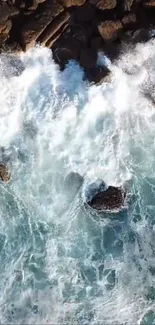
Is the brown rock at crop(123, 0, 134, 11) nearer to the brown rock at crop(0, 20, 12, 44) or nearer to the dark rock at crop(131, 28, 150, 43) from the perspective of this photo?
the dark rock at crop(131, 28, 150, 43)

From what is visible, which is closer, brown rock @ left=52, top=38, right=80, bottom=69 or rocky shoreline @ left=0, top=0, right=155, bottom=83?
rocky shoreline @ left=0, top=0, right=155, bottom=83

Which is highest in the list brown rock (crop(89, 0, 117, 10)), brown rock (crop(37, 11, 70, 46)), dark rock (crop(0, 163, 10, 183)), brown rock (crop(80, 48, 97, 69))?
brown rock (crop(89, 0, 117, 10))

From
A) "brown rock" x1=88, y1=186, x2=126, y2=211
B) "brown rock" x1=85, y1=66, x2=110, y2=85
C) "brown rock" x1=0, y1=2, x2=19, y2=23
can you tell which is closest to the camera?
"brown rock" x1=0, y1=2, x2=19, y2=23

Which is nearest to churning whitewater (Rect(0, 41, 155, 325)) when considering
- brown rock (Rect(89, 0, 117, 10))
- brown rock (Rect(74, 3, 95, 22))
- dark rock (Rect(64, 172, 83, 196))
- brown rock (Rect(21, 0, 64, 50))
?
dark rock (Rect(64, 172, 83, 196))

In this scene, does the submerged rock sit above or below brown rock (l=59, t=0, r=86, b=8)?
below

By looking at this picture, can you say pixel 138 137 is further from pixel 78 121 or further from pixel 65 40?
pixel 65 40

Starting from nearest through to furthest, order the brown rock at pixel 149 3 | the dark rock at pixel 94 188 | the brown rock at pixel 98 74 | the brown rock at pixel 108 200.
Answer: the brown rock at pixel 149 3 < the brown rock at pixel 98 74 < the brown rock at pixel 108 200 < the dark rock at pixel 94 188

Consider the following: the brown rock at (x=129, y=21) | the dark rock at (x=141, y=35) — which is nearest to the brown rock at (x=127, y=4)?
the brown rock at (x=129, y=21)

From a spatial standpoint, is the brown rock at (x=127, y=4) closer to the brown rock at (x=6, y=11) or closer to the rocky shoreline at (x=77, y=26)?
the rocky shoreline at (x=77, y=26)
